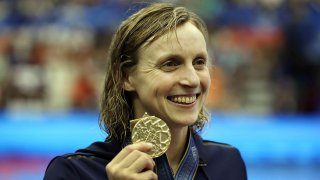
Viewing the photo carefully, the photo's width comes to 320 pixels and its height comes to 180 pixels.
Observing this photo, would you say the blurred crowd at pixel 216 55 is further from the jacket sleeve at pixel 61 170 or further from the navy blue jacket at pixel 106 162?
the jacket sleeve at pixel 61 170

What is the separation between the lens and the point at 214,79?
654 centimetres

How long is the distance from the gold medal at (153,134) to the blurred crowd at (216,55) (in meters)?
5.06

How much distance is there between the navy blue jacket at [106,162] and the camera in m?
2.27

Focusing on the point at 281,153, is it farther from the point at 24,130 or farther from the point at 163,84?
the point at 163,84

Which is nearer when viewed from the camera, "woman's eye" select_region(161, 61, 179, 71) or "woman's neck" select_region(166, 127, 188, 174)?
"woman's eye" select_region(161, 61, 179, 71)

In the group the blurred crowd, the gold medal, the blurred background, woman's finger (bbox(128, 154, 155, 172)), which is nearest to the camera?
woman's finger (bbox(128, 154, 155, 172))

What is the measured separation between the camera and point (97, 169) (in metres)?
2.30

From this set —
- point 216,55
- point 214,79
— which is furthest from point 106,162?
point 216,55

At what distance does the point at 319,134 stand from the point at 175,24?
177 inches

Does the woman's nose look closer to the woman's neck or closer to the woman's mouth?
the woman's mouth

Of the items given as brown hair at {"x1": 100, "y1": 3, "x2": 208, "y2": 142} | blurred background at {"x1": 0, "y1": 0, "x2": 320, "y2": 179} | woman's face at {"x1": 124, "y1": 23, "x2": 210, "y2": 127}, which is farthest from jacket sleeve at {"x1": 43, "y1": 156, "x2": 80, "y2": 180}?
blurred background at {"x1": 0, "y1": 0, "x2": 320, "y2": 179}

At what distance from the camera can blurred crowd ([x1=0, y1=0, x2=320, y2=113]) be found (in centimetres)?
765

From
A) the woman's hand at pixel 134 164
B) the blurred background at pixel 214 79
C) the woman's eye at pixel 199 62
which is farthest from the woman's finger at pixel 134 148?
the blurred background at pixel 214 79

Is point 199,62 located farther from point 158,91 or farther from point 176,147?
point 176,147
